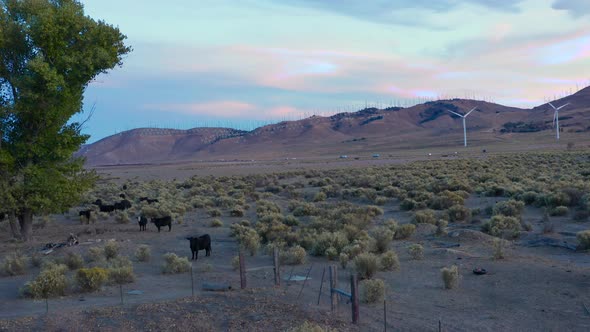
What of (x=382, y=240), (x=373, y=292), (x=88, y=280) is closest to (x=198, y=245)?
(x=88, y=280)

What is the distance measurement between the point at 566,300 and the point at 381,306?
13.3 ft

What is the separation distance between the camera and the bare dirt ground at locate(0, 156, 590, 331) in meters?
10.9

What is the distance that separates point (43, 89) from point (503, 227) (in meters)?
17.5

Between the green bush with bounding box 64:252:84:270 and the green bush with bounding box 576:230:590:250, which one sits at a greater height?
the green bush with bounding box 64:252:84:270

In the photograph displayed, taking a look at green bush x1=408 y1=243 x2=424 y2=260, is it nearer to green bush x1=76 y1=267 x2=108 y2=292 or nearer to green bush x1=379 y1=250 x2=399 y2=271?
green bush x1=379 y1=250 x2=399 y2=271

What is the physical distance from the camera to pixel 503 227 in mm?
20344

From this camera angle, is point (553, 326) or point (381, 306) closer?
point (553, 326)

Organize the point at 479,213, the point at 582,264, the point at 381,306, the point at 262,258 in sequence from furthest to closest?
the point at 479,213 → the point at 262,258 → the point at 582,264 → the point at 381,306

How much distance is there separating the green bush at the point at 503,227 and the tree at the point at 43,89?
15.6 m

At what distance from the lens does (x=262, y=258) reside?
710 inches

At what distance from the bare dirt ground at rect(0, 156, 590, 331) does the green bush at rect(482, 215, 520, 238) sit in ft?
2.81

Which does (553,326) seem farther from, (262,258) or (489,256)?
(262,258)

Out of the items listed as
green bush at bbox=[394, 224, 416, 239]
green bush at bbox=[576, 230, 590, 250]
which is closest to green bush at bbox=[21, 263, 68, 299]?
green bush at bbox=[394, 224, 416, 239]

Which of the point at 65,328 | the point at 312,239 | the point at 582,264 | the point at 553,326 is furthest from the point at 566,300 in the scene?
the point at 65,328
